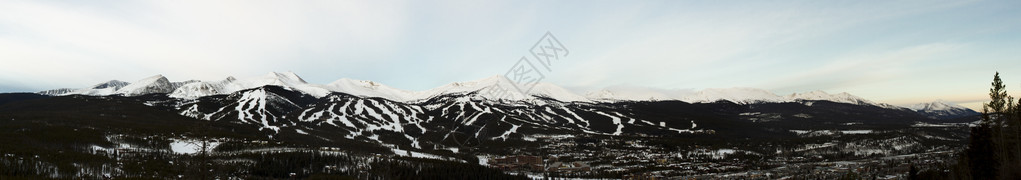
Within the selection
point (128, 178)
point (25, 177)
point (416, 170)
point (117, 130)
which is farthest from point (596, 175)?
point (117, 130)

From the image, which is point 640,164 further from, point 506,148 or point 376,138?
point 376,138

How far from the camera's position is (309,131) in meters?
193

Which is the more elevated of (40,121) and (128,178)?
(40,121)

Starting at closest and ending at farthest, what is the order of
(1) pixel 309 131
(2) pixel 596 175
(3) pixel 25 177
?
(3) pixel 25 177
(2) pixel 596 175
(1) pixel 309 131

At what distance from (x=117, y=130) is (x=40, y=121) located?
31.4 metres

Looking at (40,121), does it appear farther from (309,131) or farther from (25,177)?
(25,177)

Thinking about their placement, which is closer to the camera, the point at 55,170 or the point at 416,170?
the point at 55,170

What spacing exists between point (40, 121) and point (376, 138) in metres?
106

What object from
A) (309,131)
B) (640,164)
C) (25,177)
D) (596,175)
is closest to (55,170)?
(25,177)

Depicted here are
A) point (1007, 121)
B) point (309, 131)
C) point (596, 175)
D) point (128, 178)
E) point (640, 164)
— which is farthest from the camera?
point (309, 131)

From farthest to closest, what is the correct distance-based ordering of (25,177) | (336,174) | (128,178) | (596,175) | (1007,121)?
(596,175) → (336,174) → (128,178) → (25,177) → (1007,121)

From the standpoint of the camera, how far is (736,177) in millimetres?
121750

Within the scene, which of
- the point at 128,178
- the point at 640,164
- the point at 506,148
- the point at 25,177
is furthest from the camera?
the point at 506,148

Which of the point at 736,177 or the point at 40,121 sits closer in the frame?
the point at 736,177
